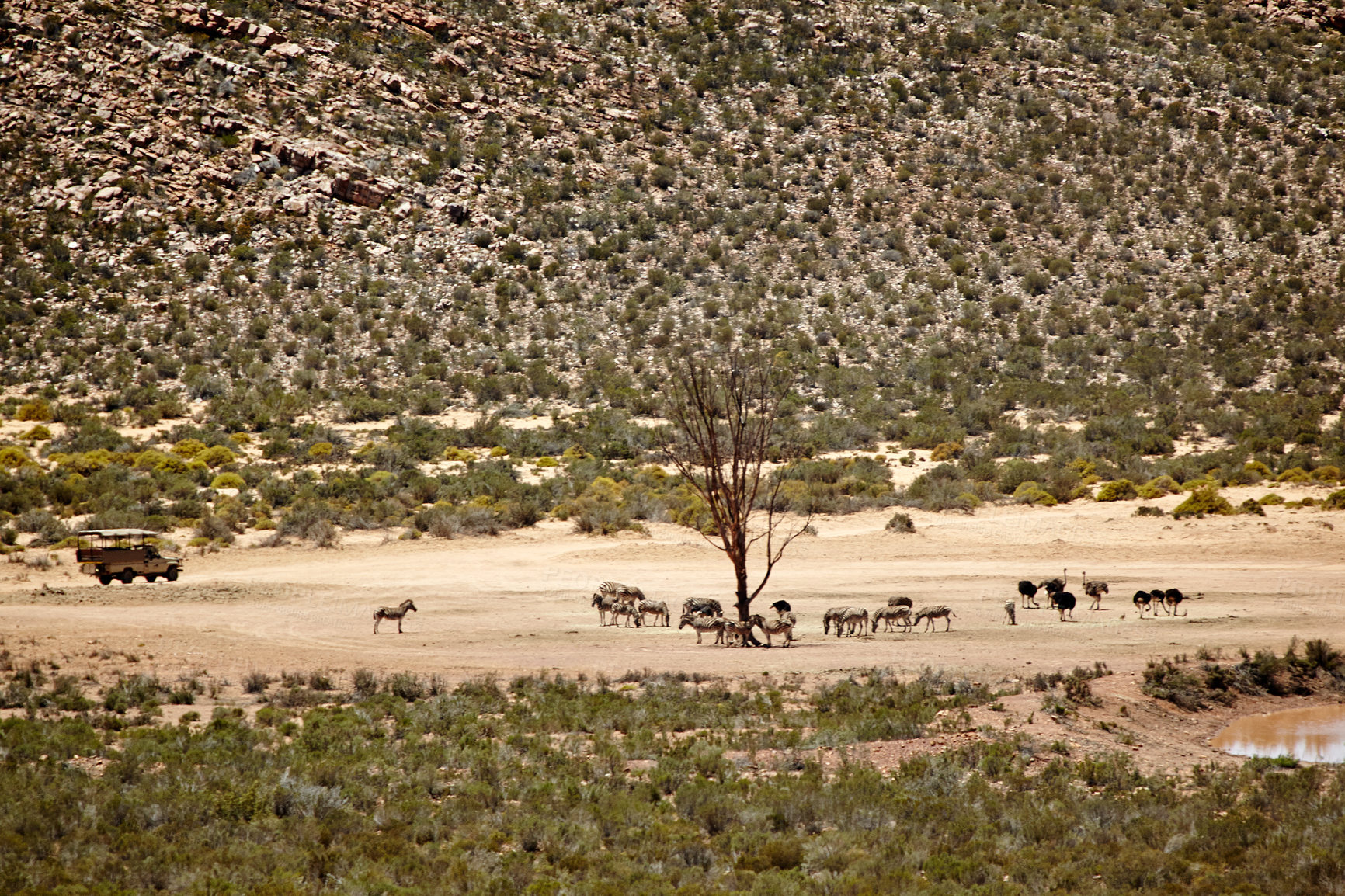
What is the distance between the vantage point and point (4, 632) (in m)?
21.6

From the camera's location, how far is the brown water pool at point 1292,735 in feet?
50.3

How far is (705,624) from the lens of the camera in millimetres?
22250

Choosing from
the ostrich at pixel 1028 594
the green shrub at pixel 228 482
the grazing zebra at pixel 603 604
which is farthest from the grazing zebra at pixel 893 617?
the green shrub at pixel 228 482

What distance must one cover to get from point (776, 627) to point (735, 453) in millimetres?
3935

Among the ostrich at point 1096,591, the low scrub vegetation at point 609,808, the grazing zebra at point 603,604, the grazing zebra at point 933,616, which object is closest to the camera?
the low scrub vegetation at point 609,808

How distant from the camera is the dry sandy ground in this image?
65.4 ft

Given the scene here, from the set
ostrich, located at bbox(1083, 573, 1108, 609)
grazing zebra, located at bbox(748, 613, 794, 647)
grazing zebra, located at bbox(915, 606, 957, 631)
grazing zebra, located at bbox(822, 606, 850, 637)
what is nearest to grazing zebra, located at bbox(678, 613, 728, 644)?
grazing zebra, located at bbox(748, 613, 794, 647)

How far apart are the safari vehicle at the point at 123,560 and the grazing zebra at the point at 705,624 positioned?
1428 centimetres

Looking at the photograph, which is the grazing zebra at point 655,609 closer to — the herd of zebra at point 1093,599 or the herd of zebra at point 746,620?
the herd of zebra at point 746,620

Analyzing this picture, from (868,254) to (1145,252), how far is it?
15.5 m

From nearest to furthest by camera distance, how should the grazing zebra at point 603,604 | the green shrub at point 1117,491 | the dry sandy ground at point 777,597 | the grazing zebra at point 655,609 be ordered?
the dry sandy ground at point 777,597 < the grazing zebra at point 655,609 < the grazing zebra at point 603,604 < the green shrub at point 1117,491

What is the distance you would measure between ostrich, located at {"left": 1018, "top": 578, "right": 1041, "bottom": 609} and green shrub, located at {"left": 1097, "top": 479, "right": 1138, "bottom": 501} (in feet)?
37.2

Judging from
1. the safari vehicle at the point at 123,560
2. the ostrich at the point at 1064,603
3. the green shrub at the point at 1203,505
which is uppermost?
the green shrub at the point at 1203,505

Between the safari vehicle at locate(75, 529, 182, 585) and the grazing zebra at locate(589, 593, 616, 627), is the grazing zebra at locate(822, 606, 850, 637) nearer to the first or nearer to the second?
the grazing zebra at locate(589, 593, 616, 627)
